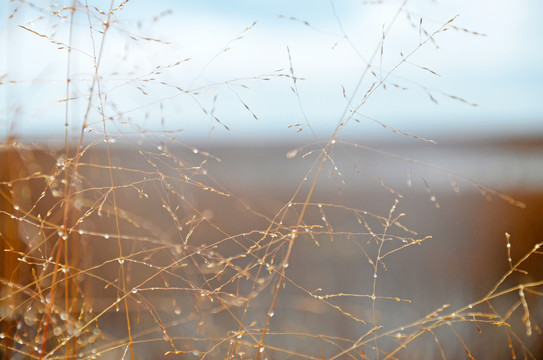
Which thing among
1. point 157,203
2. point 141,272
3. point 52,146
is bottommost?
point 141,272

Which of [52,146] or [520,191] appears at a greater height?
[52,146]

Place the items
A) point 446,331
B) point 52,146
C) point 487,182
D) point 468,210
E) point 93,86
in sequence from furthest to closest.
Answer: point 487,182, point 468,210, point 446,331, point 52,146, point 93,86

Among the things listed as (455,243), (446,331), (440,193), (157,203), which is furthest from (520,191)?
(157,203)

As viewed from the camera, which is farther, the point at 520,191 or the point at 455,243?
the point at 520,191

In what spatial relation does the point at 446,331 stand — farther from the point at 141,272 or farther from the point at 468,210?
the point at 141,272

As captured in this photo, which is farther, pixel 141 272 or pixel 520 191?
pixel 520 191

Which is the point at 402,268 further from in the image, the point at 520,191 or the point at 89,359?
the point at 89,359

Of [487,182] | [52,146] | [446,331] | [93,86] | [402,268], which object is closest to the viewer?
[93,86]

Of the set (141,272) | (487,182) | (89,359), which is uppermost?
(89,359)

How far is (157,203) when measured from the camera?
8.54 feet

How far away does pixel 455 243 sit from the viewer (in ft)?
7.98

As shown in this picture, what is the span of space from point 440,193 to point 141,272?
1617mm

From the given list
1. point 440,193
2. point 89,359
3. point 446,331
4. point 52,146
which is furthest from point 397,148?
point 89,359

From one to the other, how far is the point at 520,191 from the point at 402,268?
948 millimetres
